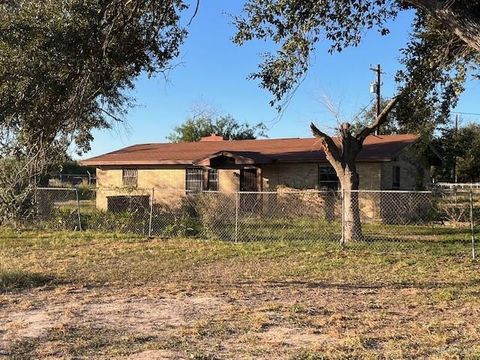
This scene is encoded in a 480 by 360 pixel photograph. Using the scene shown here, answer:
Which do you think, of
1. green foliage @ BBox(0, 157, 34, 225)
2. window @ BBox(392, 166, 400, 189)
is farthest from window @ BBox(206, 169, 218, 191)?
green foliage @ BBox(0, 157, 34, 225)

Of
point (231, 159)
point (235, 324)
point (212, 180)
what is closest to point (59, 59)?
point (235, 324)

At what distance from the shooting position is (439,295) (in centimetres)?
873

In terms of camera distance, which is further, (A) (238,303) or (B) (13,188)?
(B) (13,188)

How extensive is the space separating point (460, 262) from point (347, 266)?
2528mm

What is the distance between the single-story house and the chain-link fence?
100 centimetres

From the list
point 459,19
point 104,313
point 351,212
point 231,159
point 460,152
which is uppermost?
point 460,152

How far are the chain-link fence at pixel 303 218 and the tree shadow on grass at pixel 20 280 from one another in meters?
5.36

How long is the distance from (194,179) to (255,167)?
10.8 ft

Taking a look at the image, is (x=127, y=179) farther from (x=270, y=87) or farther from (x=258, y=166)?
A: (x=270, y=87)

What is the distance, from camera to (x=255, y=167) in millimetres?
23969

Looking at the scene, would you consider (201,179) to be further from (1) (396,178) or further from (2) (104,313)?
(2) (104,313)

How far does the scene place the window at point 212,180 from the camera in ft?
82.6

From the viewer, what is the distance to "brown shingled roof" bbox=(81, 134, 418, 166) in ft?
75.0

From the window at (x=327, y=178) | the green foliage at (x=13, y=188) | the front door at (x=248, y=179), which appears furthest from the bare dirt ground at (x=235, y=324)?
the front door at (x=248, y=179)
